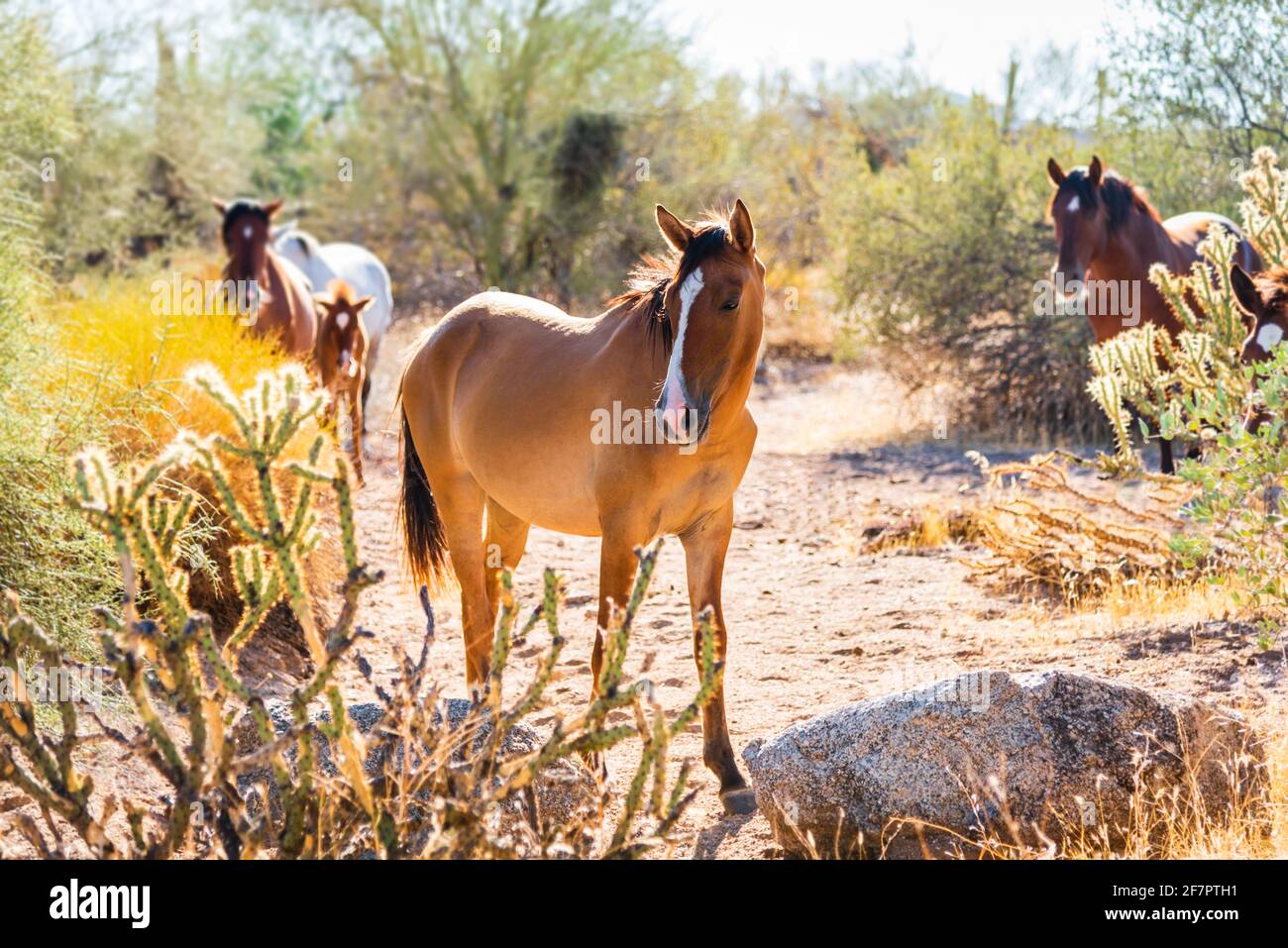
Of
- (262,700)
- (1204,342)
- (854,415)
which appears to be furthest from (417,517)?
(854,415)

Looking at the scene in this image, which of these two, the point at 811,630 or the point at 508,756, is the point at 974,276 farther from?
the point at 508,756

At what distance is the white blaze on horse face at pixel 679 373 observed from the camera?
3.92 m

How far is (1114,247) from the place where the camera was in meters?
9.29

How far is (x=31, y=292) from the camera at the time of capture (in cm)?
649

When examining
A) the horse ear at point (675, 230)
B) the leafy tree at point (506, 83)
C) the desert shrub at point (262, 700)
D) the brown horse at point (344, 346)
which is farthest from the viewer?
the leafy tree at point (506, 83)

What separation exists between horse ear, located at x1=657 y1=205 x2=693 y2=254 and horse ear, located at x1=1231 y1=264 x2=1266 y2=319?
9.50ft

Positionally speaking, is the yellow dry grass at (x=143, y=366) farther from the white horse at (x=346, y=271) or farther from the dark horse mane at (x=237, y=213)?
the white horse at (x=346, y=271)

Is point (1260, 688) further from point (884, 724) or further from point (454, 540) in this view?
point (454, 540)

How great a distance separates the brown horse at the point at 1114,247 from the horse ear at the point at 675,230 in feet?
18.8

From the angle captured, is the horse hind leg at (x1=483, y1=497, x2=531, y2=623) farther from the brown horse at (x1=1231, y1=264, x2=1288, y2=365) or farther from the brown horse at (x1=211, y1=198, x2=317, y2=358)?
the brown horse at (x1=211, y1=198, x2=317, y2=358)

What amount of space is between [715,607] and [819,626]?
2.07 meters

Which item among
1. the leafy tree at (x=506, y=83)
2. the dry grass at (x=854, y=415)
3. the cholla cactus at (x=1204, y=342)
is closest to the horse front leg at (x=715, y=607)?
the cholla cactus at (x=1204, y=342)
